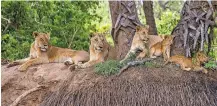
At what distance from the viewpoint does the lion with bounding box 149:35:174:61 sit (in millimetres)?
7246

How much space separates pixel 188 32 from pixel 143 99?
1.60m

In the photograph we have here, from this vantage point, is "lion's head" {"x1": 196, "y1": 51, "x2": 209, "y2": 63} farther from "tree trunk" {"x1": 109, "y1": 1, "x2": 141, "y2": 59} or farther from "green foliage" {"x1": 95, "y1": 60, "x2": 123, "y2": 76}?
"tree trunk" {"x1": 109, "y1": 1, "x2": 141, "y2": 59}

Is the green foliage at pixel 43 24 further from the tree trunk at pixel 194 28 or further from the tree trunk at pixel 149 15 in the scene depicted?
the tree trunk at pixel 194 28

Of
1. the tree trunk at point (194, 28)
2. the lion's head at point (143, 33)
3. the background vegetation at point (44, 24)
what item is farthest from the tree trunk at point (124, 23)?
the background vegetation at point (44, 24)

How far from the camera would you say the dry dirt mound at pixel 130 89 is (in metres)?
6.50

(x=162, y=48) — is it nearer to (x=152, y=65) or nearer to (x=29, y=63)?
(x=152, y=65)

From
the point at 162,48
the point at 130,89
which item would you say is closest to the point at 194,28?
the point at 162,48

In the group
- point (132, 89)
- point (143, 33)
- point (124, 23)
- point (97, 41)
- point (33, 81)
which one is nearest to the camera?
point (132, 89)

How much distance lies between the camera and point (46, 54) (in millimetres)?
7926

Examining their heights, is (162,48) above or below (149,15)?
below

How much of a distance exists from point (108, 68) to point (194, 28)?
1.56 metres

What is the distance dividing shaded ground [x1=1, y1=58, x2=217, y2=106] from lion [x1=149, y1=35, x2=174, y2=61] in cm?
29

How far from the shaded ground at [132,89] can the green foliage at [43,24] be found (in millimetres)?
3616

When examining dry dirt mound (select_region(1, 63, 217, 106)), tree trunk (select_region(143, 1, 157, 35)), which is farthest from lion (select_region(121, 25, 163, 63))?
tree trunk (select_region(143, 1, 157, 35))
